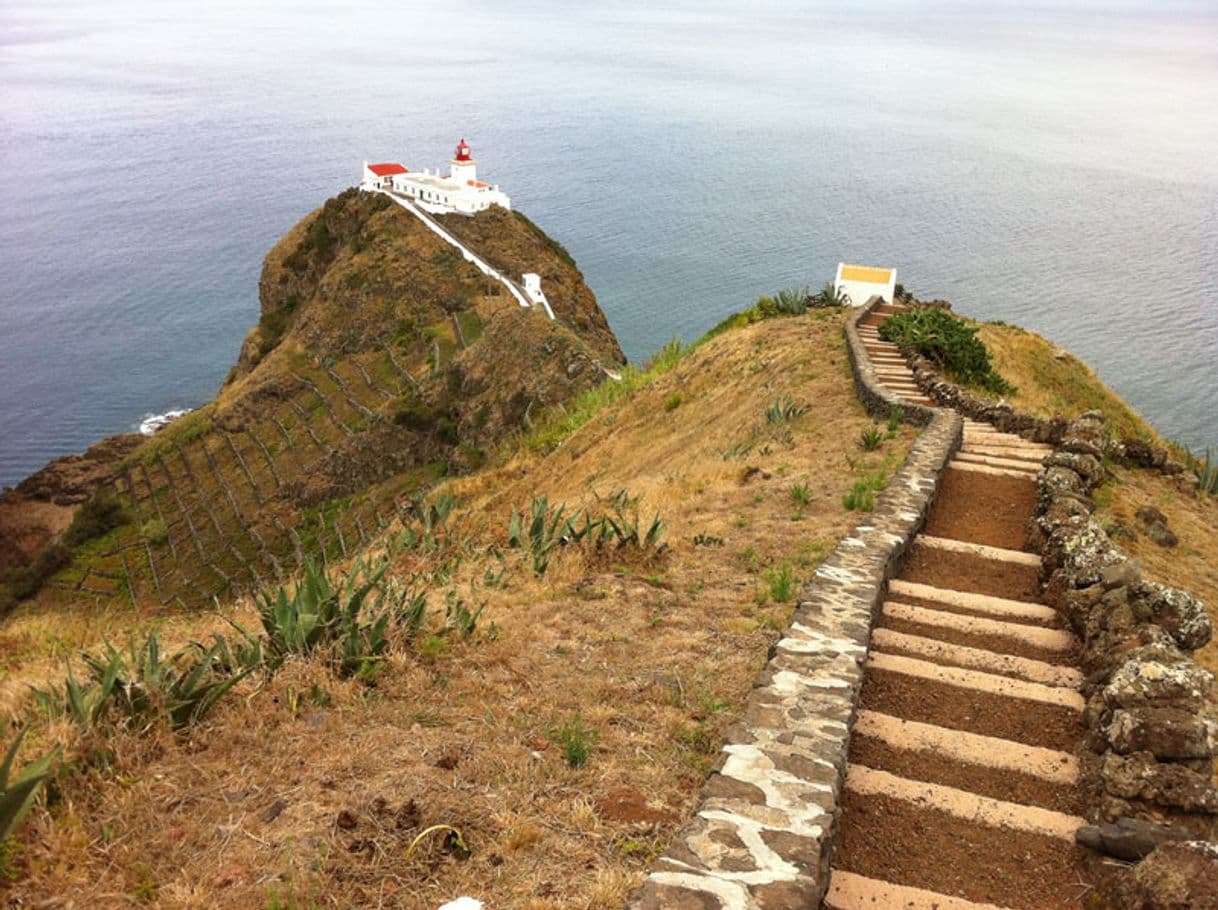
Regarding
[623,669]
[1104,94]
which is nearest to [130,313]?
[623,669]

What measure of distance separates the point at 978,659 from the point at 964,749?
1240 millimetres

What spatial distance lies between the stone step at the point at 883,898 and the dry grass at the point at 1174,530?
5.31 metres

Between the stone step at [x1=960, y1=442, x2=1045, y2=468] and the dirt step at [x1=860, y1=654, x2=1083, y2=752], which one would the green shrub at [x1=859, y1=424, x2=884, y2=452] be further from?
the dirt step at [x1=860, y1=654, x2=1083, y2=752]

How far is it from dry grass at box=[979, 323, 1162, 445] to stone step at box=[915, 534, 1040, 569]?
35.3 feet

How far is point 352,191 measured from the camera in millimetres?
74188

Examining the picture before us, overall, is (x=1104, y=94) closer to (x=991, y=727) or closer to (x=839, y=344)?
(x=839, y=344)

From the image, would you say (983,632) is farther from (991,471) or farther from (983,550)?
(991,471)

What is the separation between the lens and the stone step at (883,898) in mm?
3984

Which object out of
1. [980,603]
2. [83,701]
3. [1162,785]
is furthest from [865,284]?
[83,701]

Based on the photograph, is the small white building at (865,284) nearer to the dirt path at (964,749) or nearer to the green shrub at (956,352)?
the green shrub at (956,352)

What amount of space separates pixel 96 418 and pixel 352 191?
25.2m

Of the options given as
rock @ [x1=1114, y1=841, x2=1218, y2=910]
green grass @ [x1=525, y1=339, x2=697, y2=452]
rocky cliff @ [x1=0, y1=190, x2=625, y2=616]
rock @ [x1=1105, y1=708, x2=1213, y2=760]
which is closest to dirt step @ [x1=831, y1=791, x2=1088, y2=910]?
rock @ [x1=1114, y1=841, x2=1218, y2=910]

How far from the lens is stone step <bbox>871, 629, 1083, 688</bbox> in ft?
20.0

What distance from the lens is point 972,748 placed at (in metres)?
5.18
